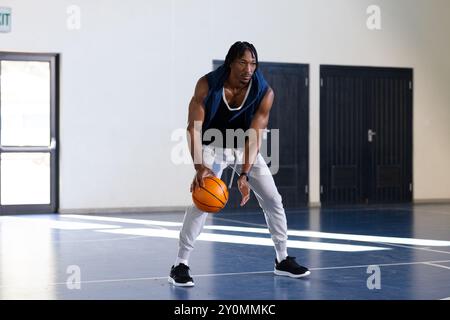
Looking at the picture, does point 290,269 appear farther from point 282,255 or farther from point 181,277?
point 181,277

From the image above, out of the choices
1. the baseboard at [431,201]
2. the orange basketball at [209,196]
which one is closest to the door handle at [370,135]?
the baseboard at [431,201]

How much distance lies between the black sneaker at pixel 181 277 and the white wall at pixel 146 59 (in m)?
5.98

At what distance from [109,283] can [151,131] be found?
20.3 feet

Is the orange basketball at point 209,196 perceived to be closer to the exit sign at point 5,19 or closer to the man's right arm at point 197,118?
the man's right arm at point 197,118

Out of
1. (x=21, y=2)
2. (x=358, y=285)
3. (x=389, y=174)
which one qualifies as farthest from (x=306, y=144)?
(x=358, y=285)

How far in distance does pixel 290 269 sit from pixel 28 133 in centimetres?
630

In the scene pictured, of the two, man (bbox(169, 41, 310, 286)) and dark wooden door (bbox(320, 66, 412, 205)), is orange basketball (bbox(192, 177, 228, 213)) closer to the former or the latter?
man (bbox(169, 41, 310, 286))

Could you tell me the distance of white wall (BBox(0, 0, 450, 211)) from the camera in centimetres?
1131

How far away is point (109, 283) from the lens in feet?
18.7

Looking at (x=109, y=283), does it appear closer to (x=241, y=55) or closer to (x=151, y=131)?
(x=241, y=55)

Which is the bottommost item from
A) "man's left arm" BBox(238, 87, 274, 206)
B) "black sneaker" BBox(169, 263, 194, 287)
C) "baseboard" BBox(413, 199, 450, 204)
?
"black sneaker" BBox(169, 263, 194, 287)

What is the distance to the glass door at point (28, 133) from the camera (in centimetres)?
1112

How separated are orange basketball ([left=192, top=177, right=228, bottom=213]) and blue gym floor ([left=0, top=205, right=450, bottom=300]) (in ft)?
1.81

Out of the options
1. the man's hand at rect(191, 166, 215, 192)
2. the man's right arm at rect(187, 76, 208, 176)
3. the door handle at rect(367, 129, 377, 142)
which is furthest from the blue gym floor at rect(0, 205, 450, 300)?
the door handle at rect(367, 129, 377, 142)
